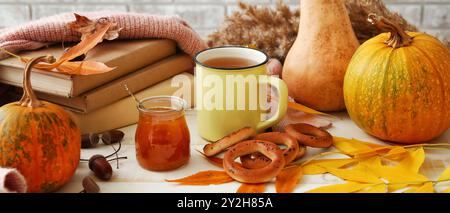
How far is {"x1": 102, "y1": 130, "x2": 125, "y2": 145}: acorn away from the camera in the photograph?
39.0 inches

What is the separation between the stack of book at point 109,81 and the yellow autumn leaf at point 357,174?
1.21 feet

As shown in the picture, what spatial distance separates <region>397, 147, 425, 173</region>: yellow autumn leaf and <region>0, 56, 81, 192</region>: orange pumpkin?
49 cm

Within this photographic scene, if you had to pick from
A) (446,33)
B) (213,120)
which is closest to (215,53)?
(213,120)

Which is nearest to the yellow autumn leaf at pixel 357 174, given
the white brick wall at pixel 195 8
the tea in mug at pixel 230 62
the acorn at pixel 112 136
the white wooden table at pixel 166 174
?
the white wooden table at pixel 166 174

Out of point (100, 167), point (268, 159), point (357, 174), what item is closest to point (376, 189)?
point (357, 174)

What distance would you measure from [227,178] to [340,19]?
15.3 inches

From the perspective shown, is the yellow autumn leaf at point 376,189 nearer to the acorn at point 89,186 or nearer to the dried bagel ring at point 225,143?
the dried bagel ring at point 225,143

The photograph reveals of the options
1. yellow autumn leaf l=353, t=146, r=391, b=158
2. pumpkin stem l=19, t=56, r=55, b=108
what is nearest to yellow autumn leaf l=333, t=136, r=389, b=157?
yellow autumn leaf l=353, t=146, r=391, b=158

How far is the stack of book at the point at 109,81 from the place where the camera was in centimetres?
98

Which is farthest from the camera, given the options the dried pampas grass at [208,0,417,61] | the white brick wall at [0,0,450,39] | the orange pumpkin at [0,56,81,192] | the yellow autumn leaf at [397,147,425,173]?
the white brick wall at [0,0,450,39]

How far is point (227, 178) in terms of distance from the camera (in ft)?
2.90

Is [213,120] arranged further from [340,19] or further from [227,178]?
[340,19]

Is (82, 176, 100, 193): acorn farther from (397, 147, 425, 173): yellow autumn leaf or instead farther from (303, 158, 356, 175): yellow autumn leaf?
(397, 147, 425, 173): yellow autumn leaf

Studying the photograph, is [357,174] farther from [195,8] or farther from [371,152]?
[195,8]
